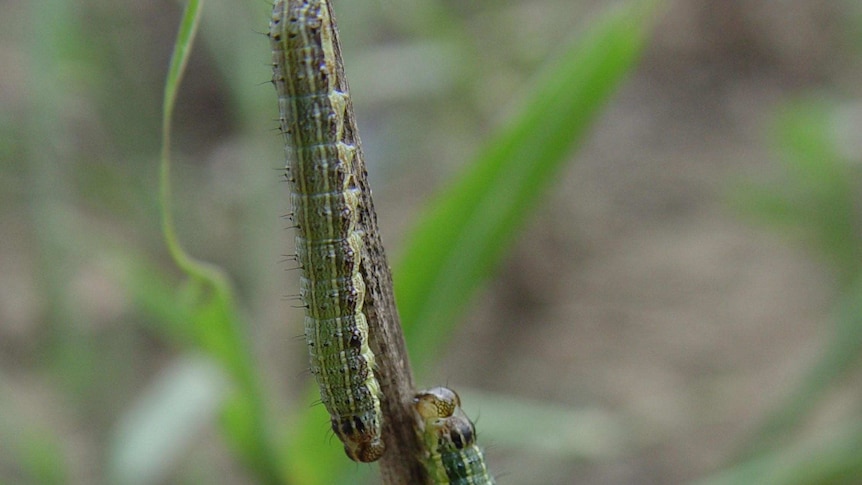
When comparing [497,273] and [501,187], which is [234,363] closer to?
[501,187]

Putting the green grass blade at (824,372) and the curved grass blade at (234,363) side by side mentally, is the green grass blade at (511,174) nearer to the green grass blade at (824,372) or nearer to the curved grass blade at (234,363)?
the curved grass blade at (234,363)

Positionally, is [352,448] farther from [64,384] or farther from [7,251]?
[7,251]

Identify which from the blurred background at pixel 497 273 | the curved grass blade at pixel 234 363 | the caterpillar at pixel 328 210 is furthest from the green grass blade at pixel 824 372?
the caterpillar at pixel 328 210

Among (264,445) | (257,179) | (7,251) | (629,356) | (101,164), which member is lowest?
(264,445)

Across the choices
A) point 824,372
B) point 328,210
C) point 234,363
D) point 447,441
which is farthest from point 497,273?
point 328,210

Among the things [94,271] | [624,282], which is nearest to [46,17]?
[94,271]

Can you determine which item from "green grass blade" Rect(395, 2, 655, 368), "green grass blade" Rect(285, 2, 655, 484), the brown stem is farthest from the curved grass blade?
the brown stem
